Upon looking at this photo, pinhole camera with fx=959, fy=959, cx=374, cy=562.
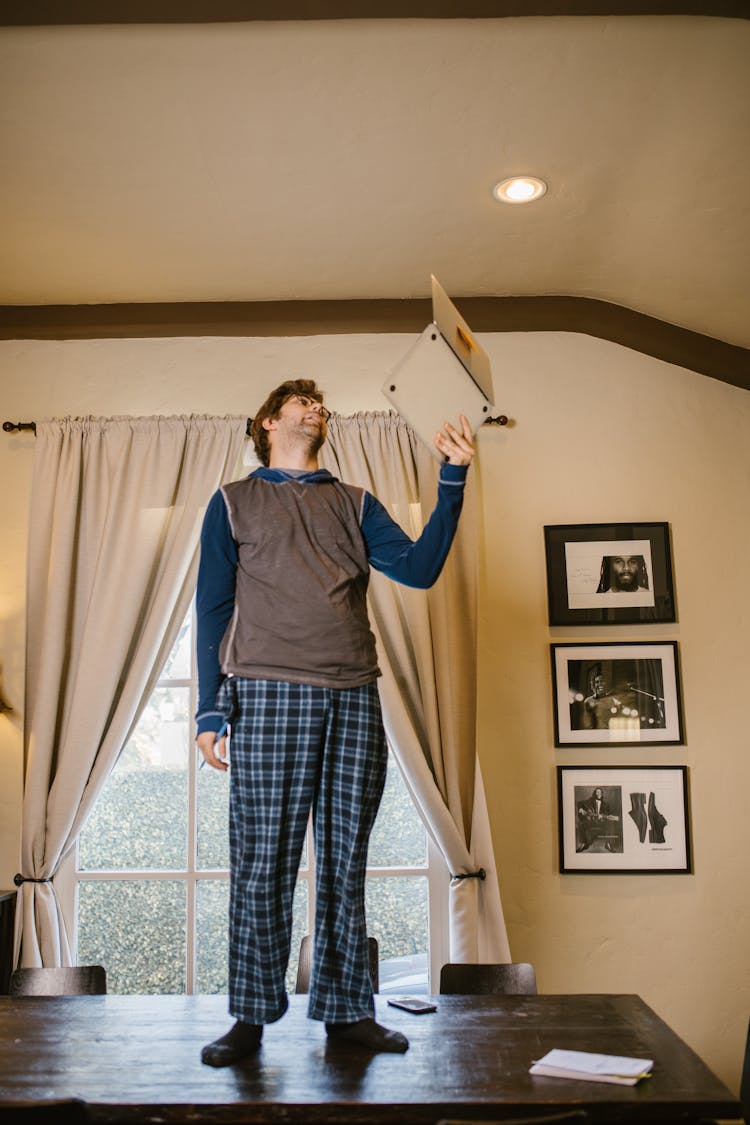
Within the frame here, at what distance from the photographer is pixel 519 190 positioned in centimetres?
299

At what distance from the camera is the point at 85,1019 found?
2160mm

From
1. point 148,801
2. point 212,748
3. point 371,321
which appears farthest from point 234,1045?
point 371,321

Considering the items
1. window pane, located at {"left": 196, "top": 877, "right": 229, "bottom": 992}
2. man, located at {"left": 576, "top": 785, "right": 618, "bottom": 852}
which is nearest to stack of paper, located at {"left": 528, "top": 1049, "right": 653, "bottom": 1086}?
man, located at {"left": 576, "top": 785, "right": 618, "bottom": 852}

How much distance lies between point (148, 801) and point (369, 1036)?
1.79 metres

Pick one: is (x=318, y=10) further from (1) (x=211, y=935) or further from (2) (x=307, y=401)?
(1) (x=211, y=935)

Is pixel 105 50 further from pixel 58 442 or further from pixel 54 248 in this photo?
pixel 58 442

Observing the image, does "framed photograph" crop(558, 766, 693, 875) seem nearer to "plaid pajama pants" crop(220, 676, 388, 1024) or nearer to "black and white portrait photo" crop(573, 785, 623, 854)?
"black and white portrait photo" crop(573, 785, 623, 854)

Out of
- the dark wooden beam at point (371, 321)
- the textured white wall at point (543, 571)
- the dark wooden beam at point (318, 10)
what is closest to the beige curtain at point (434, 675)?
the textured white wall at point (543, 571)

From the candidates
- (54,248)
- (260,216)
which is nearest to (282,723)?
(260,216)

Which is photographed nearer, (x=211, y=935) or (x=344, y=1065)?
(x=344, y=1065)

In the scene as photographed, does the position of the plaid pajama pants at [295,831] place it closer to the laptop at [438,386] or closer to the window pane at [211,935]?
the laptop at [438,386]

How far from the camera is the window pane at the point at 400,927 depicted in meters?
3.40

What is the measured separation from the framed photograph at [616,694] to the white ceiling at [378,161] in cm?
131

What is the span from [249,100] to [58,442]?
62.2 inches
